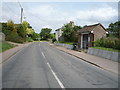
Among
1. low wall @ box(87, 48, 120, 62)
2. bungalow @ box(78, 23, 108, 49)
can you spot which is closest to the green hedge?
low wall @ box(87, 48, 120, 62)

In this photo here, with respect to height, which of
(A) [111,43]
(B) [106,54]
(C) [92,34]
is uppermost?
(C) [92,34]

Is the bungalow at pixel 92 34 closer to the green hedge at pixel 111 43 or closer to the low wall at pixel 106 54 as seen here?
the green hedge at pixel 111 43

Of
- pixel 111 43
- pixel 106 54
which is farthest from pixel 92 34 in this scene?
pixel 106 54

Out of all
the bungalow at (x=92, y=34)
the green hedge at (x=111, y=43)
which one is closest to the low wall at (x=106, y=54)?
the green hedge at (x=111, y=43)

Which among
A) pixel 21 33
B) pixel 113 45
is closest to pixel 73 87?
pixel 113 45

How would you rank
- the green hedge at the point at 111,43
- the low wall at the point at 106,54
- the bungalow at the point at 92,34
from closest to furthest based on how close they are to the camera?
the low wall at the point at 106,54 → the green hedge at the point at 111,43 → the bungalow at the point at 92,34

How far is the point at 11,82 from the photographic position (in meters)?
7.23

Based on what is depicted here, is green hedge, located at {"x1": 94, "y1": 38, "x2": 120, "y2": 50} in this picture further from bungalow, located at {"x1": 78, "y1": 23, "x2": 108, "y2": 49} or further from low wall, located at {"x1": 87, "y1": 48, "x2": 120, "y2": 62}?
bungalow, located at {"x1": 78, "y1": 23, "x2": 108, "y2": 49}

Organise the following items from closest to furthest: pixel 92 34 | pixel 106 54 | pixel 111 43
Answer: pixel 106 54 → pixel 111 43 → pixel 92 34

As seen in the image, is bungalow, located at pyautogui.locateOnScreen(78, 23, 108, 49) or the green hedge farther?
bungalow, located at pyautogui.locateOnScreen(78, 23, 108, 49)

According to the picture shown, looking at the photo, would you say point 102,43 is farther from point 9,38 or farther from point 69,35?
point 9,38

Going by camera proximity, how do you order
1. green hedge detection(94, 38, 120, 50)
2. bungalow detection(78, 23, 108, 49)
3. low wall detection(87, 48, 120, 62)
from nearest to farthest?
1. low wall detection(87, 48, 120, 62)
2. green hedge detection(94, 38, 120, 50)
3. bungalow detection(78, 23, 108, 49)

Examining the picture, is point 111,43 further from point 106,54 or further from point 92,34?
point 92,34

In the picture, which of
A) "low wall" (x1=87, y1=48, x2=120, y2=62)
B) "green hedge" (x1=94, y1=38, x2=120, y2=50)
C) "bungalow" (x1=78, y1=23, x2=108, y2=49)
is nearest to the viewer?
"low wall" (x1=87, y1=48, x2=120, y2=62)
